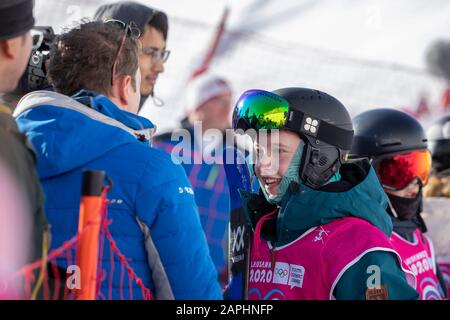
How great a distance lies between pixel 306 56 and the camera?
12.0 m

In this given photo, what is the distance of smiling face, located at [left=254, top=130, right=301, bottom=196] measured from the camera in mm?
4215

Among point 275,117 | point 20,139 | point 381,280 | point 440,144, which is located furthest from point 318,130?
point 440,144

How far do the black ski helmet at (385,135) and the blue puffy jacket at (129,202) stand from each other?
Answer: 104 inches

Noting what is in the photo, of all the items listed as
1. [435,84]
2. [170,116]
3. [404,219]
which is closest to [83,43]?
[404,219]

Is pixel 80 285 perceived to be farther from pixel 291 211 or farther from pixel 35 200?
pixel 291 211

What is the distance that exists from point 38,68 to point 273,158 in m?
1.37

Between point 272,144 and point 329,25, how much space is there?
8.10 m

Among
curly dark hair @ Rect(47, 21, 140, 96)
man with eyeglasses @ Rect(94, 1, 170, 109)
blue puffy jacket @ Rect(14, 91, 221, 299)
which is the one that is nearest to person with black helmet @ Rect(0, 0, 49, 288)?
blue puffy jacket @ Rect(14, 91, 221, 299)

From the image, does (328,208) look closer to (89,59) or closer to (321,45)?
(89,59)

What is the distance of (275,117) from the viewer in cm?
424

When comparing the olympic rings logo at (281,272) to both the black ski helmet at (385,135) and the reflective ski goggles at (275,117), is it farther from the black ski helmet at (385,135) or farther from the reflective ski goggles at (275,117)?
the black ski helmet at (385,135)

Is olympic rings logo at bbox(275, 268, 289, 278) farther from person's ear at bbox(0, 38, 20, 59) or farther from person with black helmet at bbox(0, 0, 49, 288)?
person's ear at bbox(0, 38, 20, 59)

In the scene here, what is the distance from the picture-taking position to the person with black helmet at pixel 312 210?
3.69 m
